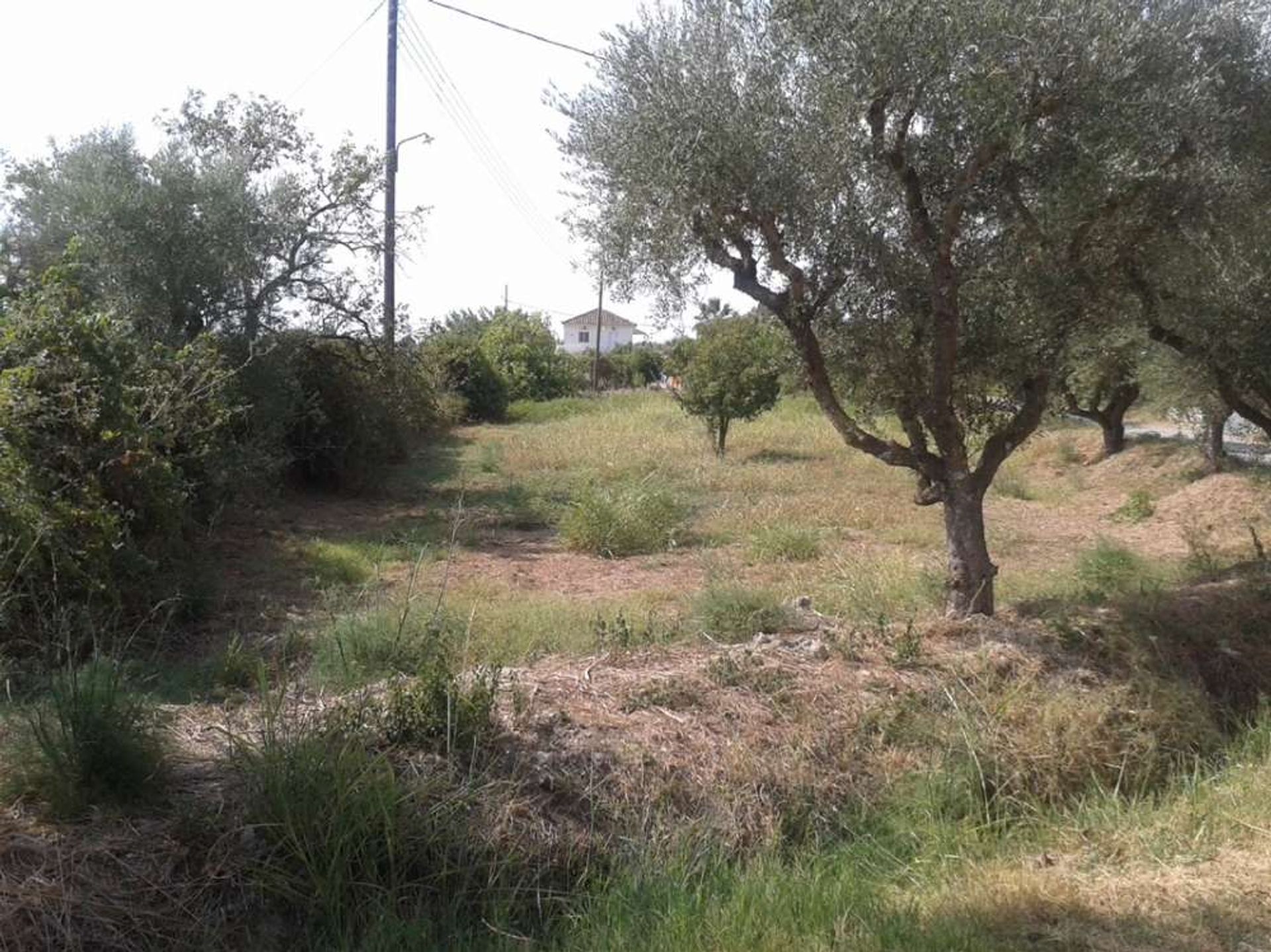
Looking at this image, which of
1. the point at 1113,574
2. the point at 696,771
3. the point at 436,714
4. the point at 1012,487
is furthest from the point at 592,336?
the point at 436,714

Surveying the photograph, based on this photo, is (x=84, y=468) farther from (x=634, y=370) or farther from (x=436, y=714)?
(x=634, y=370)

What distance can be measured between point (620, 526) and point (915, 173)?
7189 mm

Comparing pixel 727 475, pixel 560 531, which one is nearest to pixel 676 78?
pixel 560 531

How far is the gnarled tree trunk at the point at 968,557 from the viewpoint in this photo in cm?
833

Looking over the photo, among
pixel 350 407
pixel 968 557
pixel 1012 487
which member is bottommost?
pixel 1012 487

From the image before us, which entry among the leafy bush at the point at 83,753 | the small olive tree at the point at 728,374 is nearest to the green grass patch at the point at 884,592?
the leafy bush at the point at 83,753

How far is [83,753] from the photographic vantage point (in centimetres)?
459

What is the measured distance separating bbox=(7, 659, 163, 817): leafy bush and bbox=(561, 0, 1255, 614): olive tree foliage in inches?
176

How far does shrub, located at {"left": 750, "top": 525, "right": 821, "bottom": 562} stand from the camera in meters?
12.6

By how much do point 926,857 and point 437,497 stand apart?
47.7 feet

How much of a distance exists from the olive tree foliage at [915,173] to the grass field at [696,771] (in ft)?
5.53

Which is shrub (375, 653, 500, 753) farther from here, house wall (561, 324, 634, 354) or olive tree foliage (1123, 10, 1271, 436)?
house wall (561, 324, 634, 354)

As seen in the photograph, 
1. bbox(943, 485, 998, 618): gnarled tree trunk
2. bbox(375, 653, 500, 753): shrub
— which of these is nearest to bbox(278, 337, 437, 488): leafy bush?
bbox(943, 485, 998, 618): gnarled tree trunk

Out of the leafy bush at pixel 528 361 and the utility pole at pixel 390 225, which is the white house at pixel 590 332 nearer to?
the leafy bush at pixel 528 361
